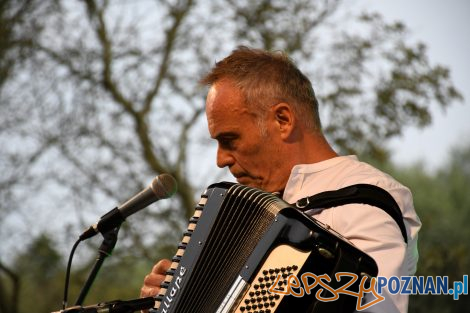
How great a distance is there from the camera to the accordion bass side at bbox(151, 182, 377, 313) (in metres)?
2.30

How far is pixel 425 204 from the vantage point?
24.2m

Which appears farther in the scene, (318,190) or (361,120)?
(361,120)

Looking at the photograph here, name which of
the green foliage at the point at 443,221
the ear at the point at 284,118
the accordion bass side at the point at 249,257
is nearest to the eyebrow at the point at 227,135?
the ear at the point at 284,118

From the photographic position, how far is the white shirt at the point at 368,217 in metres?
2.54

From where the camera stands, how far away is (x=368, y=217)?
2613 millimetres

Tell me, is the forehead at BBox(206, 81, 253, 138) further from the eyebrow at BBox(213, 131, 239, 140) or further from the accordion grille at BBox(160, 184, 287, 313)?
the accordion grille at BBox(160, 184, 287, 313)

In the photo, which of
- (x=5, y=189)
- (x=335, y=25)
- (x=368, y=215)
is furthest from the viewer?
(x=335, y=25)

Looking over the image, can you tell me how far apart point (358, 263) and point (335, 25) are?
9216mm

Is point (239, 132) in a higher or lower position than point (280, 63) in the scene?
lower

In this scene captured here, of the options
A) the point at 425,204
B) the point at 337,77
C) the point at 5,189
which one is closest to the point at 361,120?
the point at 337,77

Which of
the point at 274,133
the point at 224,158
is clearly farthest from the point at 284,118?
the point at 224,158

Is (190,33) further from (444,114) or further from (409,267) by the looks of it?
(409,267)

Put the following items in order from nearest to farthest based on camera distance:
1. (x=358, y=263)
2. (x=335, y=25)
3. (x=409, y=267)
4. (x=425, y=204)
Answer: (x=358, y=263) < (x=409, y=267) < (x=335, y=25) < (x=425, y=204)

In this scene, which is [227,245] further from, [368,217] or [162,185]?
[162,185]
